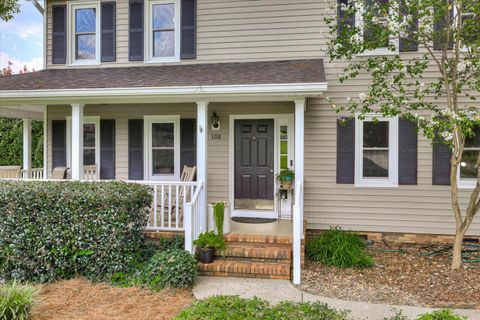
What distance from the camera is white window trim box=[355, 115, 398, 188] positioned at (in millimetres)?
6762

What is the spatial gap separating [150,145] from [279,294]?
4443 millimetres

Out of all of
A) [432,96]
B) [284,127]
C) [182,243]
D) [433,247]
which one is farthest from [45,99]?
[433,247]

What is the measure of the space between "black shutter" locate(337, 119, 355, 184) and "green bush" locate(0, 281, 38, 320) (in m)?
5.30

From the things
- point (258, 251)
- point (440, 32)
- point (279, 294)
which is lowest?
point (279, 294)

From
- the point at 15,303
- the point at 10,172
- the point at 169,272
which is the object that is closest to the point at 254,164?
the point at 169,272

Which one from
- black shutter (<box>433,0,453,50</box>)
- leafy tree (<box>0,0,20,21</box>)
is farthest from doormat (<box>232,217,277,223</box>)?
leafy tree (<box>0,0,20,21</box>)

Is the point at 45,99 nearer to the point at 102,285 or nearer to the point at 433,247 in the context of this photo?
the point at 102,285

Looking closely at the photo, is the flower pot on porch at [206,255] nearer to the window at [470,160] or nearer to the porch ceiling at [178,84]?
the porch ceiling at [178,84]

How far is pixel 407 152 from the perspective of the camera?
668cm

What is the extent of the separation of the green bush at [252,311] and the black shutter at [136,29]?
5.80m

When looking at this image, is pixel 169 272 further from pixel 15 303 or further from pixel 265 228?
pixel 265 228

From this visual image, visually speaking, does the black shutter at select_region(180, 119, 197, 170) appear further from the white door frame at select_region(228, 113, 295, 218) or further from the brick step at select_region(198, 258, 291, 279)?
the brick step at select_region(198, 258, 291, 279)

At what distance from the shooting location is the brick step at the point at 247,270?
513 centimetres

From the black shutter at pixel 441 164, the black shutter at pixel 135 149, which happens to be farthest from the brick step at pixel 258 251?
the black shutter at pixel 441 164
